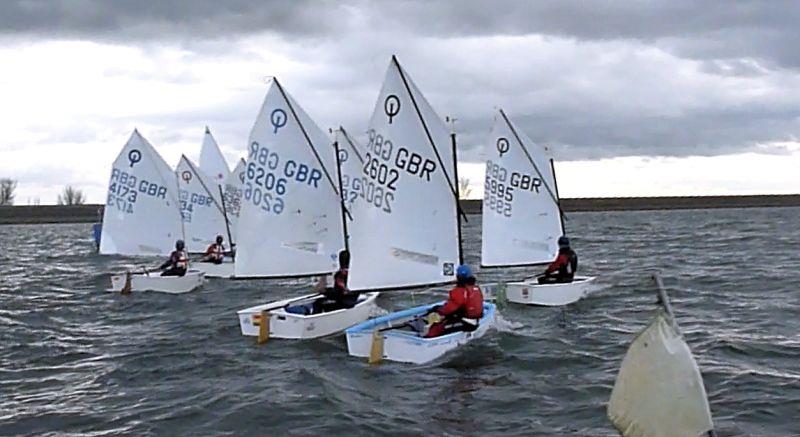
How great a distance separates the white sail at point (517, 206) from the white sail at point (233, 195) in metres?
14.2

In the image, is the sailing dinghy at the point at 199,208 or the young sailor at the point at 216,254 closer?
the young sailor at the point at 216,254

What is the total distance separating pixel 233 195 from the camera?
129 feet

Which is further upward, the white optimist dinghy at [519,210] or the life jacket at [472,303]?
the white optimist dinghy at [519,210]

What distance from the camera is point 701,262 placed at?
39188 mm

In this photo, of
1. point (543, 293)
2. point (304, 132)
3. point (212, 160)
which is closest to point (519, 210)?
point (543, 293)

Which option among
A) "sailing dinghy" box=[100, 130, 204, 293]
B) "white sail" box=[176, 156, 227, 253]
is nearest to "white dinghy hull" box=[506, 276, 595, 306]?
"sailing dinghy" box=[100, 130, 204, 293]

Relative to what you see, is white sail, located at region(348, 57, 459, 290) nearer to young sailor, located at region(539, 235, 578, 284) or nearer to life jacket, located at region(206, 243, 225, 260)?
young sailor, located at region(539, 235, 578, 284)

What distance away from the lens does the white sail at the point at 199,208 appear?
38469mm

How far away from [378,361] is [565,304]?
8454 millimetres

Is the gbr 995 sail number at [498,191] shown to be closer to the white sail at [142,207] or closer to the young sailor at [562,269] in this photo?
the young sailor at [562,269]

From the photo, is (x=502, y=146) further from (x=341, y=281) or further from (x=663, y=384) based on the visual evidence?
(x=663, y=384)

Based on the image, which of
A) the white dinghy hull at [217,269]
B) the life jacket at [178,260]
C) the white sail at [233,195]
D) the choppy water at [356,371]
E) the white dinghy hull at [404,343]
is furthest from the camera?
the white sail at [233,195]

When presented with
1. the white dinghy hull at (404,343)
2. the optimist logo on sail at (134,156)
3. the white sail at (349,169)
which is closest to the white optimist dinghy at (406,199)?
the white dinghy hull at (404,343)

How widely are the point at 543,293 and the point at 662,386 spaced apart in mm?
17295
